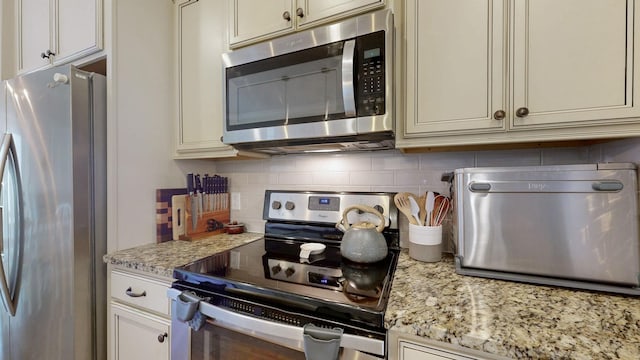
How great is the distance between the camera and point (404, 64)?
3.39 feet

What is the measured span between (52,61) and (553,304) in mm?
2535

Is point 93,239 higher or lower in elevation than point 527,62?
lower

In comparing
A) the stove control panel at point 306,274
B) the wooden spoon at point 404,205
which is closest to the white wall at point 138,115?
the stove control panel at point 306,274

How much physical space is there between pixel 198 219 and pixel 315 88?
3.54 ft

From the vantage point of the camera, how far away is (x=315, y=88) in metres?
1.09

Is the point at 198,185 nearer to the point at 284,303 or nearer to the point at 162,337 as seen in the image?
the point at 162,337

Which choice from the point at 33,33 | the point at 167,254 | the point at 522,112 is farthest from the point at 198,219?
the point at 522,112

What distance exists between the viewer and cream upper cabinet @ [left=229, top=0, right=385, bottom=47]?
42.8 inches

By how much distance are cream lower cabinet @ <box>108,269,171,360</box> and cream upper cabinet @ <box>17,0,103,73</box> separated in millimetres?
1181

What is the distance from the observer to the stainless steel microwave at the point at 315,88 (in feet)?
3.24

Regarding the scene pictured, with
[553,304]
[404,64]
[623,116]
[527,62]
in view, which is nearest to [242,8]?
[404,64]

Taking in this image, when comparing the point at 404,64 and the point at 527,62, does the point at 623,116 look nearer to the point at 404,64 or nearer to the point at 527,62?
the point at 527,62

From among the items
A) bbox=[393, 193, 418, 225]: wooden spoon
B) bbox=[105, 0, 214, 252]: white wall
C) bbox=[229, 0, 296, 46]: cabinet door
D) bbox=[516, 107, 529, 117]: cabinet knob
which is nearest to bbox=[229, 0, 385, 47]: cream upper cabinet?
bbox=[229, 0, 296, 46]: cabinet door

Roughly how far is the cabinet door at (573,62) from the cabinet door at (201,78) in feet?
4.31
